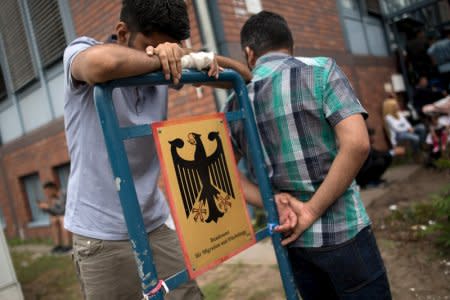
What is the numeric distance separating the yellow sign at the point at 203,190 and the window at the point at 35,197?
8210mm

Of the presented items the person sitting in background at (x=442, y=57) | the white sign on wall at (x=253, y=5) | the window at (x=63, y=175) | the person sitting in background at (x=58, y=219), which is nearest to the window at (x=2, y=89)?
the window at (x=63, y=175)

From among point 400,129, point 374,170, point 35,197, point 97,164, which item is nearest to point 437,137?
point 400,129

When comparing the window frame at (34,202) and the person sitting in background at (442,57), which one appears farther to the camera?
the window frame at (34,202)

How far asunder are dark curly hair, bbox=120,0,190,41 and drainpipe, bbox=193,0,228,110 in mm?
3151

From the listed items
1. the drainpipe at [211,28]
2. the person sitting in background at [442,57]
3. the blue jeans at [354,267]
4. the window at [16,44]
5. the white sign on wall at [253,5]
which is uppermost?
the window at [16,44]

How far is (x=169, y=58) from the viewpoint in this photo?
1.25m

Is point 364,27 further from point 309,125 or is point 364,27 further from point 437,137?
point 309,125

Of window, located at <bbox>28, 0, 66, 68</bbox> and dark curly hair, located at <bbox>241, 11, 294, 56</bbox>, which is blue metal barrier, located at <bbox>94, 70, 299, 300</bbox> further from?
window, located at <bbox>28, 0, 66, 68</bbox>

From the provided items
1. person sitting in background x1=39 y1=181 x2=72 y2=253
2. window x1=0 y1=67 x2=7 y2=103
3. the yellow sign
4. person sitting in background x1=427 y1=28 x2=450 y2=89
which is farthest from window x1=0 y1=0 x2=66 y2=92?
person sitting in background x1=427 y1=28 x2=450 y2=89

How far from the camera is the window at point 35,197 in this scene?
A: 877cm

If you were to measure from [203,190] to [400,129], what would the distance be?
7.23m

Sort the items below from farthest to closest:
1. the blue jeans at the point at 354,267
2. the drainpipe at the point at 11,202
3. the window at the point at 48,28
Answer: the drainpipe at the point at 11,202, the window at the point at 48,28, the blue jeans at the point at 354,267

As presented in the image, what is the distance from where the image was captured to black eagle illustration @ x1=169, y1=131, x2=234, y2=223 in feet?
4.23

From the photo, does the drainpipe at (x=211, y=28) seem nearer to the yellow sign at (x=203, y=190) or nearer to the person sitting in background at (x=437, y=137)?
the yellow sign at (x=203, y=190)
